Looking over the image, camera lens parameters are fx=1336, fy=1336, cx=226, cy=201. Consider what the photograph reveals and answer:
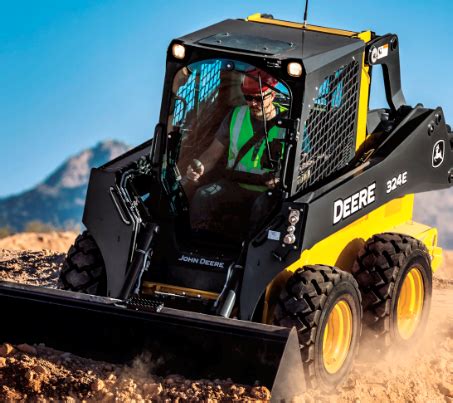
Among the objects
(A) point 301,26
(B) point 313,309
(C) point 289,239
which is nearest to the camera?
(B) point 313,309

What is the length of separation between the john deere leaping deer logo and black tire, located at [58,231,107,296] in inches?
119

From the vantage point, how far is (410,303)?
10758mm

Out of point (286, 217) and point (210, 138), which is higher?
point (210, 138)

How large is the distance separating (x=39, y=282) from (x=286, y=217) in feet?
14.5

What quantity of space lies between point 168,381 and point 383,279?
222 centimetres

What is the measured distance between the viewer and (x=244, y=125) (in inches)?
387

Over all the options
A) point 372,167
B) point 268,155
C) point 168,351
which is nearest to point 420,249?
point 372,167

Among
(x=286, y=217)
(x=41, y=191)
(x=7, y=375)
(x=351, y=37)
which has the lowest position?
(x=7, y=375)

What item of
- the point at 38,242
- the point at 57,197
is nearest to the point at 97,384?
the point at 38,242

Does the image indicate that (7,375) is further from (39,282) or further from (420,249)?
(39,282)

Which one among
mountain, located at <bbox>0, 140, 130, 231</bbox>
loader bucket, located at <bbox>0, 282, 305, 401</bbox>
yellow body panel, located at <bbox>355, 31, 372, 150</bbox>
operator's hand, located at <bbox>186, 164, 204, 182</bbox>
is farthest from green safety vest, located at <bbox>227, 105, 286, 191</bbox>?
mountain, located at <bbox>0, 140, 130, 231</bbox>

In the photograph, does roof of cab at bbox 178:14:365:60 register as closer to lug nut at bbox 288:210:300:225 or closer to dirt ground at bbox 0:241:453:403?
lug nut at bbox 288:210:300:225

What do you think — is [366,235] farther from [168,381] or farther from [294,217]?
[168,381]

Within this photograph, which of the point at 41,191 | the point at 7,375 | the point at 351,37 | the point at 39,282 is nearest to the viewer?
the point at 7,375
